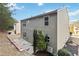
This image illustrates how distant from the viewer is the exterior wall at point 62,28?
3.07m

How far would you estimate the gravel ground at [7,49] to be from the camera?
3.09m

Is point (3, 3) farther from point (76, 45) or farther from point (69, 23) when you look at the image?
point (76, 45)

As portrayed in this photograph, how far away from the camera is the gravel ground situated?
10.1ft

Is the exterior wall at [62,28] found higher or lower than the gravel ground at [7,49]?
higher

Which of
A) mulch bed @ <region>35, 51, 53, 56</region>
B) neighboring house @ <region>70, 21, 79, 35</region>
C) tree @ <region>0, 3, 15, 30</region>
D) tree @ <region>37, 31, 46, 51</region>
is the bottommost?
mulch bed @ <region>35, 51, 53, 56</region>

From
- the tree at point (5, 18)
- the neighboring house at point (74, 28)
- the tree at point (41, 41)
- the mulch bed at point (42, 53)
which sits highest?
the tree at point (5, 18)

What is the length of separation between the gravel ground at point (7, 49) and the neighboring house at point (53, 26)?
0.24 meters

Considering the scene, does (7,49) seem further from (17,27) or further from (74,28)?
(74,28)

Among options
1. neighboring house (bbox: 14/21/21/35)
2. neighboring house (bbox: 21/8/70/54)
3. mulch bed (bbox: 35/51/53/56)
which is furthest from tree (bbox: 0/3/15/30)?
mulch bed (bbox: 35/51/53/56)

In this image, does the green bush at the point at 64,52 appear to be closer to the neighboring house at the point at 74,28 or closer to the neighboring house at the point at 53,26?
the neighboring house at the point at 53,26

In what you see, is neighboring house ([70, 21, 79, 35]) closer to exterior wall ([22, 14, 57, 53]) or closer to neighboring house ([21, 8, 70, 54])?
neighboring house ([21, 8, 70, 54])

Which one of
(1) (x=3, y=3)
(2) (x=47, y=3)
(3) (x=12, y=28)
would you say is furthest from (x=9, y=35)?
(2) (x=47, y=3)

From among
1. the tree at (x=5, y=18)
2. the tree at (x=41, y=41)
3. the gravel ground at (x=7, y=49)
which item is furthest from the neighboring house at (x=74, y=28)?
the tree at (x=5, y=18)

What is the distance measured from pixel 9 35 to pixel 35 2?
636 millimetres
